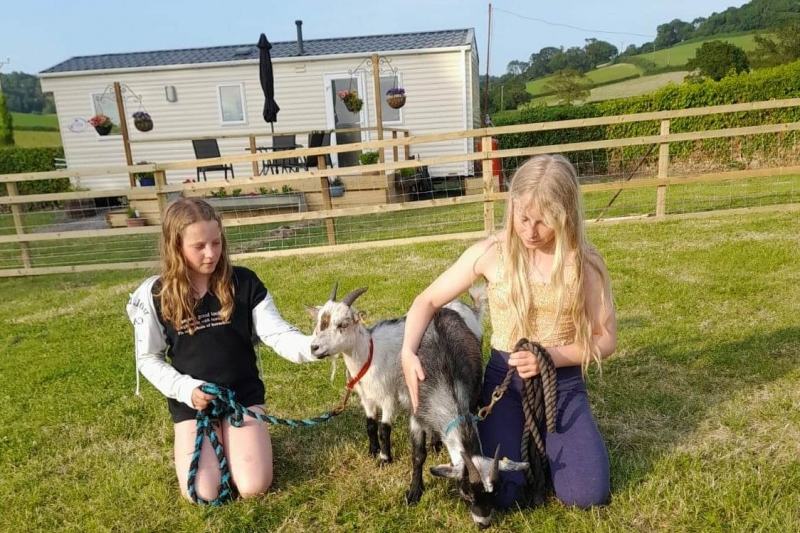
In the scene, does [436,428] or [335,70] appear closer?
[436,428]

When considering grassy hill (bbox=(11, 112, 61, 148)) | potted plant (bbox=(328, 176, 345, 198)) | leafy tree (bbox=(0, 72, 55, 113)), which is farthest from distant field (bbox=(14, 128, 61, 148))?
potted plant (bbox=(328, 176, 345, 198))

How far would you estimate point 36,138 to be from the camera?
36.1 metres

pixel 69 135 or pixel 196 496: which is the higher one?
pixel 69 135

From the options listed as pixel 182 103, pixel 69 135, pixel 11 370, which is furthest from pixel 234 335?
pixel 69 135

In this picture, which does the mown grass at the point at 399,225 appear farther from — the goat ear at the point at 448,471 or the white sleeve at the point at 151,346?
the goat ear at the point at 448,471

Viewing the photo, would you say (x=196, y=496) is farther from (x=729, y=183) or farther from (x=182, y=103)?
(x=182, y=103)

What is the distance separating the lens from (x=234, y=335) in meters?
2.90

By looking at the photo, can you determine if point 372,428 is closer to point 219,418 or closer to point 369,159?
point 219,418

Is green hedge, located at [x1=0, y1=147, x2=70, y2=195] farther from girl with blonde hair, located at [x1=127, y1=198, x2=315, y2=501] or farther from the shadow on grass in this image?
the shadow on grass

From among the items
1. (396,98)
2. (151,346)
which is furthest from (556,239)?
(396,98)

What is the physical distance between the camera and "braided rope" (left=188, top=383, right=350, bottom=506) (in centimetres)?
269

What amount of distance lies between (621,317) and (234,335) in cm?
338

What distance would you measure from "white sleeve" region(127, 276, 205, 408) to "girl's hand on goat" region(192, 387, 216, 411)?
0.16ft

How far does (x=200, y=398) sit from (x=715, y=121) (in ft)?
53.9
